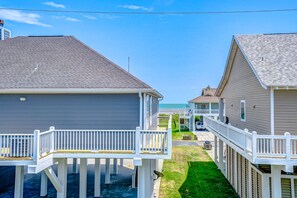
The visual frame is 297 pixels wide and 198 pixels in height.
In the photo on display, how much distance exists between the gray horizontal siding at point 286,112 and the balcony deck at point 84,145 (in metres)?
4.11

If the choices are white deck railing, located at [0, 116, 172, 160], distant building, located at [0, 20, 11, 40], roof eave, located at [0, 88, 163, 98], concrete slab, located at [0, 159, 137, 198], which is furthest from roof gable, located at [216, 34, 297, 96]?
distant building, located at [0, 20, 11, 40]

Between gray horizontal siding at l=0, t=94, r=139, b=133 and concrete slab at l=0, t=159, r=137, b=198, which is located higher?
gray horizontal siding at l=0, t=94, r=139, b=133

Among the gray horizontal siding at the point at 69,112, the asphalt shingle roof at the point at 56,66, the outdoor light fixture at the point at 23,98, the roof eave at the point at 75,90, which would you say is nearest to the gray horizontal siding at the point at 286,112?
the roof eave at the point at 75,90

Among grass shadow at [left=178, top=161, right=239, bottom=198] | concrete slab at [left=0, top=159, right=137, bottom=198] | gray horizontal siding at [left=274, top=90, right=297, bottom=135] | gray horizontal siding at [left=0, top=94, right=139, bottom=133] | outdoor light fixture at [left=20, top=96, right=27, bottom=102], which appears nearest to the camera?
gray horizontal siding at [left=274, top=90, right=297, bottom=135]

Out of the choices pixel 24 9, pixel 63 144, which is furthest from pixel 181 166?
pixel 24 9

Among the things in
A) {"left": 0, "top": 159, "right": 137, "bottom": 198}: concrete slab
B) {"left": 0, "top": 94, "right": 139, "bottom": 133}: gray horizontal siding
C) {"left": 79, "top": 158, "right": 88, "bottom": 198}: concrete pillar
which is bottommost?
{"left": 0, "top": 159, "right": 137, "bottom": 198}: concrete slab

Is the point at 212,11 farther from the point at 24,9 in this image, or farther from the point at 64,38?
the point at 24,9

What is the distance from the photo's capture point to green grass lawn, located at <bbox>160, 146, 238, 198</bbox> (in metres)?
13.9

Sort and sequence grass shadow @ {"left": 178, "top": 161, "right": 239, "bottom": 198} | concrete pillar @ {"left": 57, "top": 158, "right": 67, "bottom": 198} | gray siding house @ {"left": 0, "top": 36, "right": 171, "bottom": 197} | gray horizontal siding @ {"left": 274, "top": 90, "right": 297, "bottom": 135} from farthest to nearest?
grass shadow @ {"left": 178, "top": 161, "right": 239, "bottom": 198} < concrete pillar @ {"left": 57, "top": 158, "right": 67, "bottom": 198} < gray siding house @ {"left": 0, "top": 36, "right": 171, "bottom": 197} < gray horizontal siding @ {"left": 274, "top": 90, "right": 297, "bottom": 135}

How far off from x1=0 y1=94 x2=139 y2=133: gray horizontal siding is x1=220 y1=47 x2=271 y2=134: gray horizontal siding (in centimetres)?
528

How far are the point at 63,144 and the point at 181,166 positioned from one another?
1165 cm

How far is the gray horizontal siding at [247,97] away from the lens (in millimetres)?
10312

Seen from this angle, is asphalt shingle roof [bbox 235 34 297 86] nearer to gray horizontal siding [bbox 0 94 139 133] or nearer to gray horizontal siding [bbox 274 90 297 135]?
gray horizontal siding [bbox 274 90 297 135]

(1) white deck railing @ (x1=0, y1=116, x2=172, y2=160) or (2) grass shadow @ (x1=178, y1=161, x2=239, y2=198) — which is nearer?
(1) white deck railing @ (x1=0, y1=116, x2=172, y2=160)
